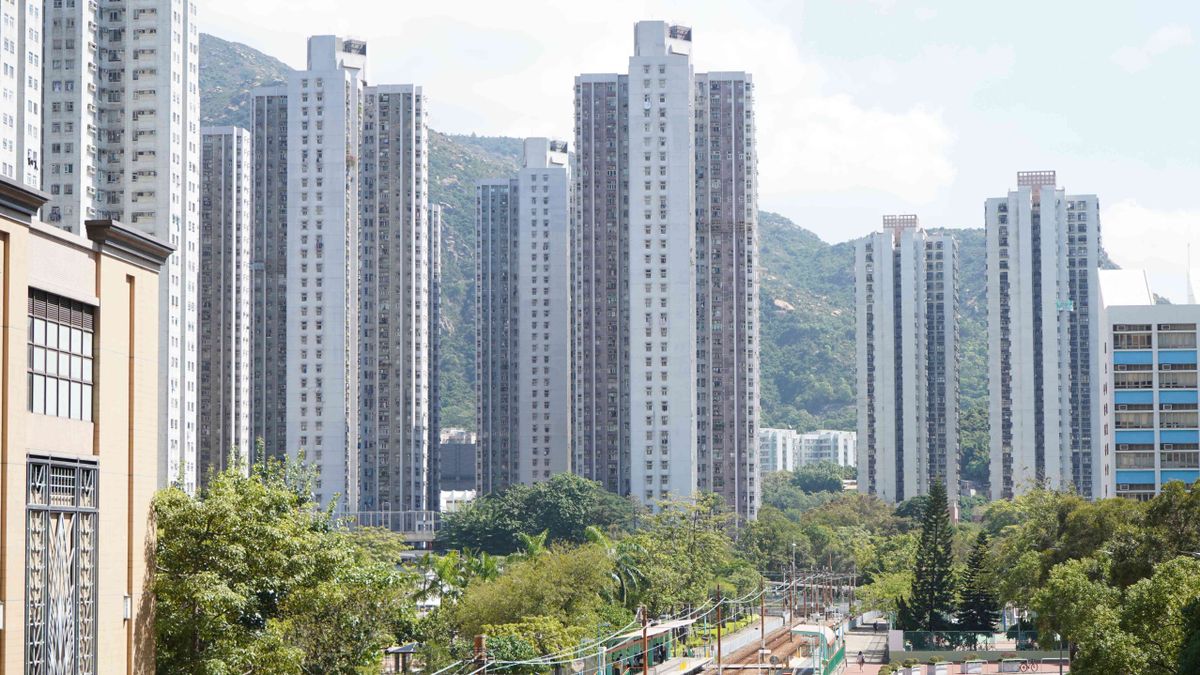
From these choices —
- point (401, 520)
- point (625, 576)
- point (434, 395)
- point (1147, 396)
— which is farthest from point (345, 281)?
point (1147, 396)

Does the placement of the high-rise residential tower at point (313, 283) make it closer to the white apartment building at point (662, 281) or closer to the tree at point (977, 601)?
the white apartment building at point (662, 281)

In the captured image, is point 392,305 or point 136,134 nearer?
point 136,134

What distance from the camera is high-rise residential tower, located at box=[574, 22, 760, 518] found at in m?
129

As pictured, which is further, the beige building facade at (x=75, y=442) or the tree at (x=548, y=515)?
the tree at (x=548, y=515)

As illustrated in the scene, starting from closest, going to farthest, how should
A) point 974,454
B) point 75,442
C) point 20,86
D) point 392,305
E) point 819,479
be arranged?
point 75,442, point 20,86, point 392,305, point 974,454, point 819,479

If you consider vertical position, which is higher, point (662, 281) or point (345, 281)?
point (345, 281)

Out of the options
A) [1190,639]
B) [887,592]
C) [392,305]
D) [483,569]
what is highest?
[392,305]

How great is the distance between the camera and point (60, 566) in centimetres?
3038

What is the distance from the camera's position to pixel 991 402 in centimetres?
15062

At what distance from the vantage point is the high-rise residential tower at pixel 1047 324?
14475 centimetres

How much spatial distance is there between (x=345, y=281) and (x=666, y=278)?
88.6ft

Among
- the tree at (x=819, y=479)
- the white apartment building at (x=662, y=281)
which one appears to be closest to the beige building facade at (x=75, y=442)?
the white apartment building at (x=662, y=281)

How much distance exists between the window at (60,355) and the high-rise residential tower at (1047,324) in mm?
123354

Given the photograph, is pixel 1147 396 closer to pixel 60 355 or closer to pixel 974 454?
pixel 60 355
